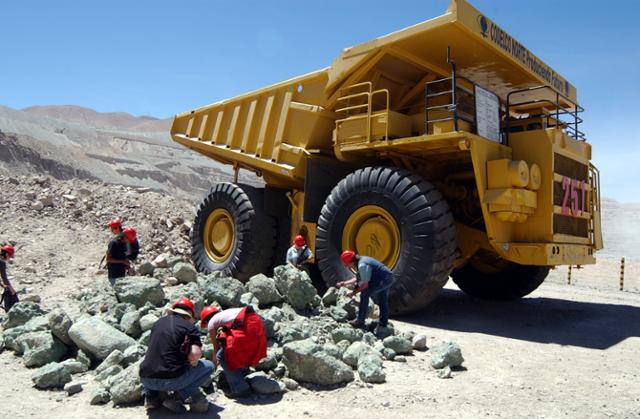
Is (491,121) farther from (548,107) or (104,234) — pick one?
(104,234)

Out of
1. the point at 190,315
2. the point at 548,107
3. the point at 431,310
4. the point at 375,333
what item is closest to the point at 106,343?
the point at 190,315

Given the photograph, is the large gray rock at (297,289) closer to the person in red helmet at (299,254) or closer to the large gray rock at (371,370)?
the person in red helmet at (299,254)

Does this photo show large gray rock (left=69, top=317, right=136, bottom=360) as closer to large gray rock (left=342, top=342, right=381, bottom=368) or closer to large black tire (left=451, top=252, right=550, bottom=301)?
large gray rock (left=342, top=342, right=381, bottom=368)

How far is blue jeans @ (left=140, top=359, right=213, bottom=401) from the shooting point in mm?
3939

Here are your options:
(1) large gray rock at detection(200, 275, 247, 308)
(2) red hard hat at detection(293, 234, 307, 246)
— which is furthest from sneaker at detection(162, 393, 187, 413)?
(2) red hard hat at detection(293, 234, 307, 246)

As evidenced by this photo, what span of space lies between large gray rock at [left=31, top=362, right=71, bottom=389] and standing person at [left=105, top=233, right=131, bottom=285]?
3272 millimetres

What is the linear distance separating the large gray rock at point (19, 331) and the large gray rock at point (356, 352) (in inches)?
126

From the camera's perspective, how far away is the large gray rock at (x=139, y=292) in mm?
6367

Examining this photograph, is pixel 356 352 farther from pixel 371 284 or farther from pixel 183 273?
pixel 183 273

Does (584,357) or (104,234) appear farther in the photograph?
(104,234)

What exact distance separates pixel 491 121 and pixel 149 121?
114237 mm

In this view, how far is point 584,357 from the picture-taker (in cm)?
571

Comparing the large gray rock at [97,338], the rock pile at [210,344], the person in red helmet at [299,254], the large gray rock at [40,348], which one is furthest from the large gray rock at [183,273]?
the large gray rock at [97,338]

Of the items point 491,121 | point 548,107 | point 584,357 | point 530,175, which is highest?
point 548,107
